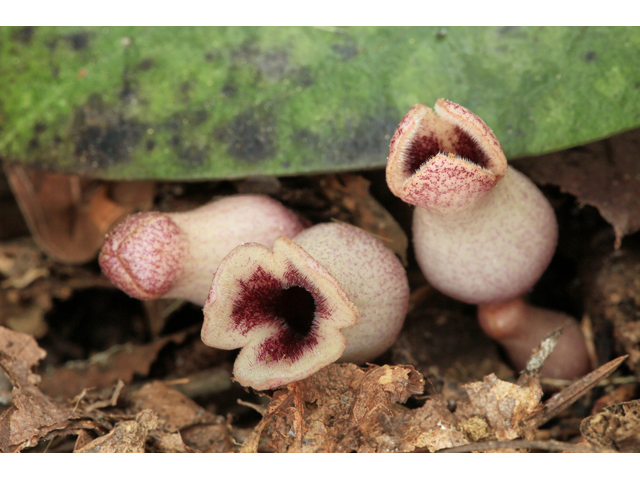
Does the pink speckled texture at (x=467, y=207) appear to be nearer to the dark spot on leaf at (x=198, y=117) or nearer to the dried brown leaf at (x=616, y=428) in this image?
the dried brown leaf at (x=616, y=428)

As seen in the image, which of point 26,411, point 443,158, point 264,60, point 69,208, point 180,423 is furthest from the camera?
point 69,208

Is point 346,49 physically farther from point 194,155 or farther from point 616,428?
point 616,428

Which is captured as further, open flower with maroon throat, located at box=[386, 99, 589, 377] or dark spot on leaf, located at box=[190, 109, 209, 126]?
dark spot on leaf, located at box=[190, 109, 209, 126]

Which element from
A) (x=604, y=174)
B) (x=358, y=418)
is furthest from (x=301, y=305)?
(x=604, y=174)

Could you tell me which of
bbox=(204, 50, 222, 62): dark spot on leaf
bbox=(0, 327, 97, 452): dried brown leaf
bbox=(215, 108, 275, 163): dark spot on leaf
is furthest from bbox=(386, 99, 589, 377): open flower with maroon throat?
bbox=(0, 327, 97, 452): dried brown leaf

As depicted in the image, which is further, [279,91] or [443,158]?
[279,91]

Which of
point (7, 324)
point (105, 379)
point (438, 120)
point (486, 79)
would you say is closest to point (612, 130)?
point (486, 79)

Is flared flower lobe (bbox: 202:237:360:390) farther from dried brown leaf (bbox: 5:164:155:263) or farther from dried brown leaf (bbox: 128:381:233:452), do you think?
dried brown leaf (bbox: 5:164:155:263)

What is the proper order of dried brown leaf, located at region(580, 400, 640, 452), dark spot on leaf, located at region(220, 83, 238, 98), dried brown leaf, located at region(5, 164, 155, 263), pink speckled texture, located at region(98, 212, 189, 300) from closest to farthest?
dried brown leaf, located at region(580, 400, 640, 452) → pink speckled texture, located at region(98, 212, 189, 300) → dark spot on leaf, located at region(220, 83, 238, 98) → dried brown leaf, located at region(5, 164, 155, 263)
